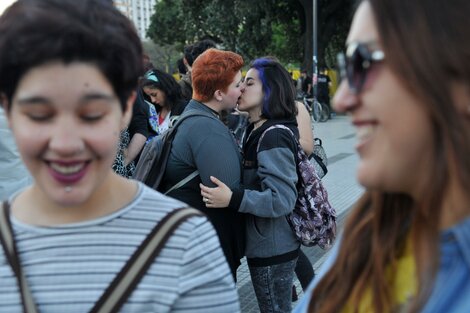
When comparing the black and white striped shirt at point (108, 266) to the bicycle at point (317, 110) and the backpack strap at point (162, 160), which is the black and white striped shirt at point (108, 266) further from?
the bicycle at point (317, 110)

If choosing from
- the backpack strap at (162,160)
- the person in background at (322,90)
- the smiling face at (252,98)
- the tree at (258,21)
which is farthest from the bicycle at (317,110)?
the backpack strap at (162,160)

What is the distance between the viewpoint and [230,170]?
271 cm

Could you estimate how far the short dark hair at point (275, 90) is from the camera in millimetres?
3037

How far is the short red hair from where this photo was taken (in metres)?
2.84

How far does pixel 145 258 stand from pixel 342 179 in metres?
7.35

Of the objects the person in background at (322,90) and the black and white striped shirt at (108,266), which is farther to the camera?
the person in background at (322,90)

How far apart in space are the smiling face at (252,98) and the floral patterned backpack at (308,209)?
278 mm

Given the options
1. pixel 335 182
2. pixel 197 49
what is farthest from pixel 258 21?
pixel 197 49

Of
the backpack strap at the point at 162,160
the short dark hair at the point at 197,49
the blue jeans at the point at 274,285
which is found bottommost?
the blue jeans at the point at 274,285

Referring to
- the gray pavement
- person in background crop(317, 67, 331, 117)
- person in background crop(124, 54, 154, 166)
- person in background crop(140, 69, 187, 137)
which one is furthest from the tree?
person in background crop(124, 54, 154, 166)

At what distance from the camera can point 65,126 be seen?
110 cm

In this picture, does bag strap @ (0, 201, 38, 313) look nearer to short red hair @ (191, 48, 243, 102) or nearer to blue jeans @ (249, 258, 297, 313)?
short red hair @ (191, 48, 243, 102)

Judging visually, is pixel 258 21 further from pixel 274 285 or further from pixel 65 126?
pixel 65 126

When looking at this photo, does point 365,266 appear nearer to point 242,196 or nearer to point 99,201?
point 99,201
